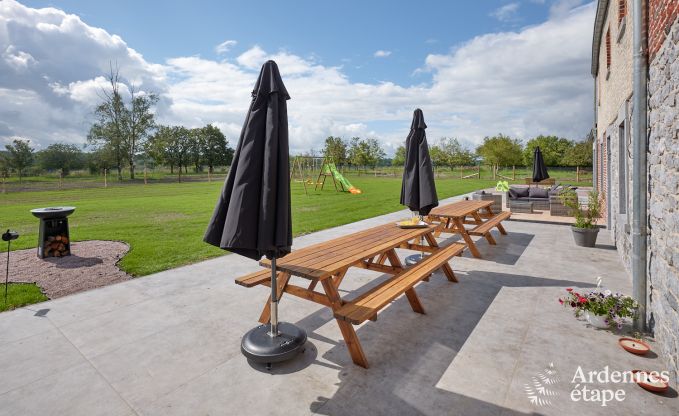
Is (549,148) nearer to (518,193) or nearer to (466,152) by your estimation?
(466,152)

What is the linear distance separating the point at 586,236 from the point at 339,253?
18.6 feet

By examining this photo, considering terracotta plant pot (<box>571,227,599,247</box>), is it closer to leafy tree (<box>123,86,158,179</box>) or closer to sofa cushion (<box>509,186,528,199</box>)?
sofa cushion (<box>509,186,528,199</box>)

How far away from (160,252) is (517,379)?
633 cm

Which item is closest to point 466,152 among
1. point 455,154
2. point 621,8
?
point 455,154

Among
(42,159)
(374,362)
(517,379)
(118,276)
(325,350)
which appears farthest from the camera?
(42,159)

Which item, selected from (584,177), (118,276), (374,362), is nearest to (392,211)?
(118,276)

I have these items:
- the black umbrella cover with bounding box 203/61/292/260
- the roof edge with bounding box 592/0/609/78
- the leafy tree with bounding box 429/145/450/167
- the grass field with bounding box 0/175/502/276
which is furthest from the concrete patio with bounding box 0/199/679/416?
the leafy tree with bounding box 429/145/450/167

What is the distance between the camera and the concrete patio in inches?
97.6

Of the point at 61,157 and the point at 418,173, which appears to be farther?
the point at 61,157

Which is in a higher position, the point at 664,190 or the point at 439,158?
the point at 439,158

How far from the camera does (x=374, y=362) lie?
3008 millimetres

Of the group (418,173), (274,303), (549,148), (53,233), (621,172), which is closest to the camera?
(274,303)

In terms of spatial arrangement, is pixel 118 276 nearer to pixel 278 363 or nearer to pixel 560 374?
pixel 278 363

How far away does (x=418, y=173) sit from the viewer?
534cm
